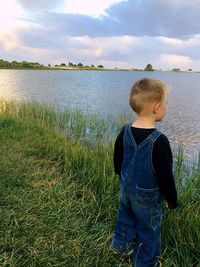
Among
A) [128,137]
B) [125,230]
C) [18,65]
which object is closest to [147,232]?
[125,230]

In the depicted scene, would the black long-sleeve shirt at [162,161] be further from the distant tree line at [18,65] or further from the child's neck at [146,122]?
the distant tree line at [18,65]

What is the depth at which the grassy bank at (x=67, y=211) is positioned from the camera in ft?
9.84

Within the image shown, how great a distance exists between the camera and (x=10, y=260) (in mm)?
2818

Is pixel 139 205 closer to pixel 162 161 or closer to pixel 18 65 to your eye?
pixel 162 161

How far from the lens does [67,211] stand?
148 inches

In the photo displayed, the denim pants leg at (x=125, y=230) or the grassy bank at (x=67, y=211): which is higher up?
the denim pants leg at (x=125, y=230)

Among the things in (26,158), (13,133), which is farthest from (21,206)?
(13,133)

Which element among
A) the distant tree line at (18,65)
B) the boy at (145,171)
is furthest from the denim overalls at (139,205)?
the distant tree line at (18,65)

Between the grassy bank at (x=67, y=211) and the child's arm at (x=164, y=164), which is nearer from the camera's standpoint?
the child's arm at (x=164, y=164)

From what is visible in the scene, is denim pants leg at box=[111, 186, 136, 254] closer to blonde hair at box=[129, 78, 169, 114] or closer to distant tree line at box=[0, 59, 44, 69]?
blonde hair at box=[129, 78, 169, 114]

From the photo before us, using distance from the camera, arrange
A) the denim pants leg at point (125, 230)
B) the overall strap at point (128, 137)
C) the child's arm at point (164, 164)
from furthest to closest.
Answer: the denim pants leg at point (125, 230) → the overall strap at point (128, 137) → the child's arm at point (164, 164)

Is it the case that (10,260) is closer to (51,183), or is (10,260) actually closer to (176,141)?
(51,183)

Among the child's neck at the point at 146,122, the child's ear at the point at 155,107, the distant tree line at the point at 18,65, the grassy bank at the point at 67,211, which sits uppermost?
the child's ear at the point at 155,107

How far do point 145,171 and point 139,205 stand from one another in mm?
295
